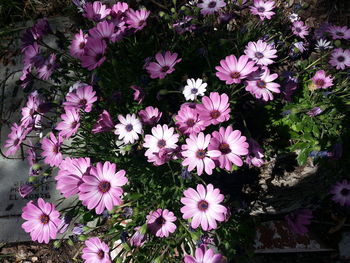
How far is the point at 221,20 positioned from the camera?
7.68 ft

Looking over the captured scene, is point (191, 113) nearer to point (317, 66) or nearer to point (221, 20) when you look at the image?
point (221, 20)

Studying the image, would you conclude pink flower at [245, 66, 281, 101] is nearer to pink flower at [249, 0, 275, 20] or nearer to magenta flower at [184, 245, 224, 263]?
pink flower at [249, 0, 275, 20]

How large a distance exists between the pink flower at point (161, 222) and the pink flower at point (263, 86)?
0.82 m

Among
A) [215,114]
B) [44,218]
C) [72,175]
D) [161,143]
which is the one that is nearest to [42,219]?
[44,218]

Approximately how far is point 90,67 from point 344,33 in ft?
6.19

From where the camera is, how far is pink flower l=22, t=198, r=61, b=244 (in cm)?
168

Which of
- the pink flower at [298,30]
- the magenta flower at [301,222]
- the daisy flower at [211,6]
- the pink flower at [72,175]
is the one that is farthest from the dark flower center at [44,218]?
the pink flower at [298,30]

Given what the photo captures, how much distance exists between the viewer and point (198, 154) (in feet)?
5.32

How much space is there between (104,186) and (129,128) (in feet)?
1.24

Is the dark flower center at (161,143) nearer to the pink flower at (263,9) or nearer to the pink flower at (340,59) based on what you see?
the pink flower at (263,9)

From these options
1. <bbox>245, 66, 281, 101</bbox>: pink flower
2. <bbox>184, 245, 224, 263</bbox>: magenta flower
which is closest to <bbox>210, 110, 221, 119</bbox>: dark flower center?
<bbox>245, 66, 281, 101</bbox>: pink flower

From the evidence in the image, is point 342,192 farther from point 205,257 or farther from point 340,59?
point 205,257

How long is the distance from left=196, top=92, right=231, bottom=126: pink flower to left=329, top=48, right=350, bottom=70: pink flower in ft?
3.57

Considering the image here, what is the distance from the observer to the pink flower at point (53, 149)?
177cm
